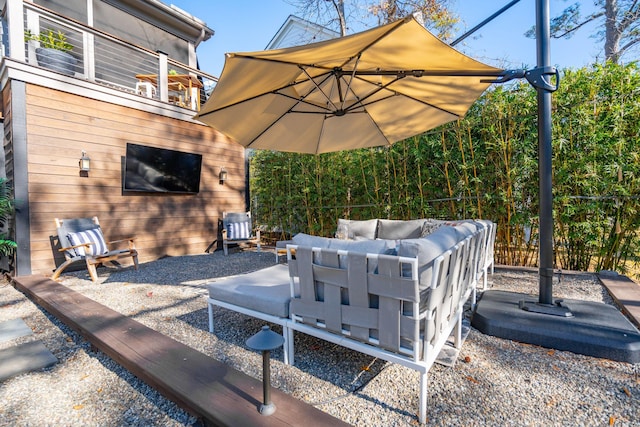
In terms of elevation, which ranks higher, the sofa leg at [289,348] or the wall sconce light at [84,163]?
the wall sconce light at [84,163]

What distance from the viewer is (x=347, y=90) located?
103 inches

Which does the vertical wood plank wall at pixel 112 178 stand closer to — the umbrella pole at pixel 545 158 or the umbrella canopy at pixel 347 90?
the umbrella canopy at pixel 347 90

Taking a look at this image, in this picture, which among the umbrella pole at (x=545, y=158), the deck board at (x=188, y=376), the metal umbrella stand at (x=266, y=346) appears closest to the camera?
the metal umbrella stand at (x=266, y=346)

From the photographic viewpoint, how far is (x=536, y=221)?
3838 mm

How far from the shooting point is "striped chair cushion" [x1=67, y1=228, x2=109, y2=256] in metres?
4.12

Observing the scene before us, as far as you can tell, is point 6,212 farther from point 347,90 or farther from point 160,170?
point 347,90

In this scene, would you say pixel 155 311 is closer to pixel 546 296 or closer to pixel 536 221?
pixel 546 296

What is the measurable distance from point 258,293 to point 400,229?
2.33 meters

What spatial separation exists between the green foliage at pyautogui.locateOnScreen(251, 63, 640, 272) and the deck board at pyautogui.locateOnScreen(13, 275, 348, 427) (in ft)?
12.3

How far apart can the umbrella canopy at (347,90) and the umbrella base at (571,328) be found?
173 cm

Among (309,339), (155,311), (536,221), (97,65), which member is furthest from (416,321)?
(97,65)

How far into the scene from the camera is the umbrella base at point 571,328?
187 centimetres

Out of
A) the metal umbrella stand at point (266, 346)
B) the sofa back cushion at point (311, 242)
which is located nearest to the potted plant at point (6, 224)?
the sofa back cushion at point (311, 242)

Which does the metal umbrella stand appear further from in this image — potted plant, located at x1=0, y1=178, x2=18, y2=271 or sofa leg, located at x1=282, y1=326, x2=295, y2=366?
potted plant, located at x1=0, y1=178, x2=18, y2=271
